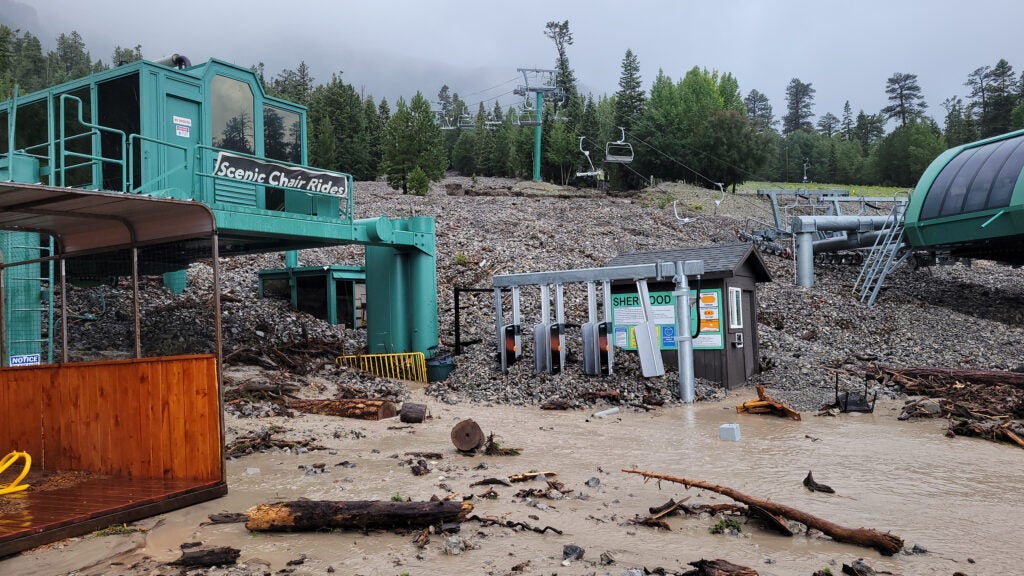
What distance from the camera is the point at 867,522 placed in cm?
608

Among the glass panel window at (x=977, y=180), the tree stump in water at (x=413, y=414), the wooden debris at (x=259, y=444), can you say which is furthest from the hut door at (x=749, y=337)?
the glass panel window at (x=977, y=180)

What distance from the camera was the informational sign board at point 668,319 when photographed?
15.0 metres

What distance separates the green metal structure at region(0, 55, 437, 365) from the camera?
10859mm

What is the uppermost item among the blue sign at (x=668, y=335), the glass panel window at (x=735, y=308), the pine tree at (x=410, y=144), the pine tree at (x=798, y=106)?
the pine tree at (x=798, y=106)

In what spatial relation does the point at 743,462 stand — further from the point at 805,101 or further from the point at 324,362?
the point at 805,101

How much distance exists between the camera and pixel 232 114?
12969mm

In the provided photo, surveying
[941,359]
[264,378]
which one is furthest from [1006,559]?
[941,359]

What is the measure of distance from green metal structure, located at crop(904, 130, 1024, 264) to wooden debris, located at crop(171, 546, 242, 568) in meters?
24.8

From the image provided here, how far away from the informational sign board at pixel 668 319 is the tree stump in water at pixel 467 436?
686cm

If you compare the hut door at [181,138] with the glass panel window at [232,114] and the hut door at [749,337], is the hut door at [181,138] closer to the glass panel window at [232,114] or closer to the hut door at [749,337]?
the glass panel window at [232,114]

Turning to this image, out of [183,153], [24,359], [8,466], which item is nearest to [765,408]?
[8,466]

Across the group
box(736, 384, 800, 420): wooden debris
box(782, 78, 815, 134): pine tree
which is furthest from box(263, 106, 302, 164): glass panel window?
box(782, 78, 815, 134): pine tree

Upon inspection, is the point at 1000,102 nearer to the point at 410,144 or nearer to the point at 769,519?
the point at 410,144

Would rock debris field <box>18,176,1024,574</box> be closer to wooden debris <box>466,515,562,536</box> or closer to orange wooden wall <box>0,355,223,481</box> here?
wooden debris <box>466,515,562,536</box>
